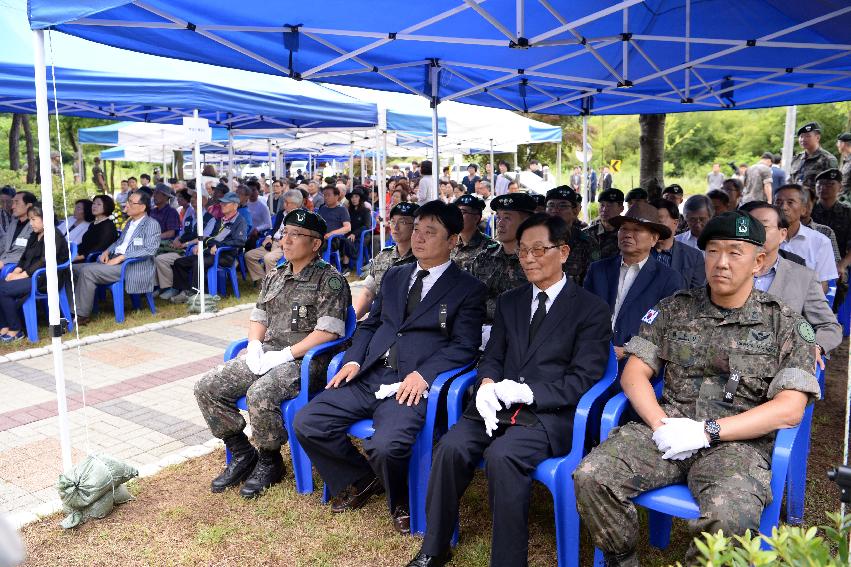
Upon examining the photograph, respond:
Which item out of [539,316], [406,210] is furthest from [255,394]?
[406,210]

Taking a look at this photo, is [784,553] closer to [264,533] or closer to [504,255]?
[264,533]

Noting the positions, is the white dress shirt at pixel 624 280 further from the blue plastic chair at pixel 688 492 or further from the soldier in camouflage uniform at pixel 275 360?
the soldier in camouflage uniform at pixel 275 360

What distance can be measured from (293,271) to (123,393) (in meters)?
2.35

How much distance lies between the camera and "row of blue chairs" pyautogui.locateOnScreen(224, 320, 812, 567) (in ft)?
8.37

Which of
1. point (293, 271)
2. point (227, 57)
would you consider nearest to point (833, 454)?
point (293, 271)

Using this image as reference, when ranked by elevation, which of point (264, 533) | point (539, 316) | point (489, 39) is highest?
point (489, 39)

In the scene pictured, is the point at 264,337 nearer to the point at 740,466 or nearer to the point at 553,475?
the point at 553,475

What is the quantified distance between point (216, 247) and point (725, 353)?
7.52 m

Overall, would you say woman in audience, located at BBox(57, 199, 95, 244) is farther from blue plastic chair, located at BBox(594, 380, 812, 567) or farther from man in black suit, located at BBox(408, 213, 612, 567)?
blue plastic chair, located at BBox(594, 380, 812, 567)

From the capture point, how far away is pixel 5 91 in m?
6.26

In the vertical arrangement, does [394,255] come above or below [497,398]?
above

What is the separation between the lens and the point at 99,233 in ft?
26.8

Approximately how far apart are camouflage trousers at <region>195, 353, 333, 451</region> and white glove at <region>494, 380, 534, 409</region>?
1280 mm

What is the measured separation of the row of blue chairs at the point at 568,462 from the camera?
2.55 m
